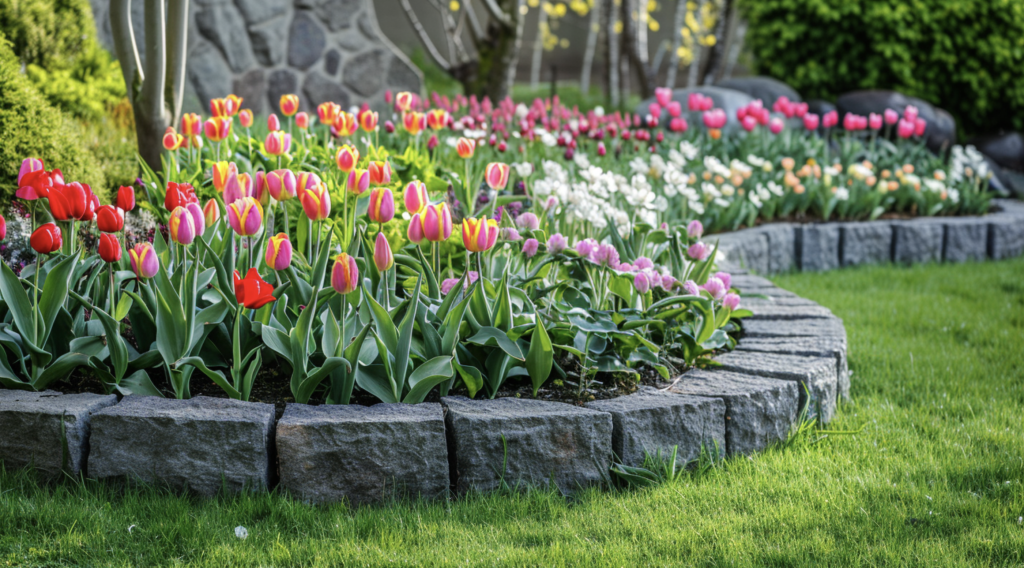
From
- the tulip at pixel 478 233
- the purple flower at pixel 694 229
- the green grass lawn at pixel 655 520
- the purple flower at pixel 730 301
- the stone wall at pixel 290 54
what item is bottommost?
the green grass lawn at pixel 655 520

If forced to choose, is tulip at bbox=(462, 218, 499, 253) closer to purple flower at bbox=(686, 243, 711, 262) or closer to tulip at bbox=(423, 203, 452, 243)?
tulip at bbox=(423, 203, 452, 243)

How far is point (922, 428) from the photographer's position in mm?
2668

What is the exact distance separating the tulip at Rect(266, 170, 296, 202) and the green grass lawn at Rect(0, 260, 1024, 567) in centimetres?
84

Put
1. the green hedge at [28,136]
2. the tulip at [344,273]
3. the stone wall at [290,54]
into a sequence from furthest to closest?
the stone wall at [290,54] < the green hedge at [28,136] < the tulip at [344,273]

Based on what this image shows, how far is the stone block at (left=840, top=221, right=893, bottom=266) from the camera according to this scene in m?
5.25

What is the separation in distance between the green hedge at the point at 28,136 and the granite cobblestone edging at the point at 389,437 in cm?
136

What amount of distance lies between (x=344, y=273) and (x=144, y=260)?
0.54 m

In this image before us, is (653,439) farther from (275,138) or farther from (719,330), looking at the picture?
(275,138)

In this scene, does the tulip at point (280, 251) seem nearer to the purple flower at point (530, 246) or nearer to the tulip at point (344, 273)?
the tulip at point (344, 273)

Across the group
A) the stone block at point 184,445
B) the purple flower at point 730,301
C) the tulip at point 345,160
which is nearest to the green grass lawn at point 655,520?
the stone block at point 184,445

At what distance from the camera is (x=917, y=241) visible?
5.38 meters

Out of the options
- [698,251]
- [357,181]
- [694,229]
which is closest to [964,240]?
[694,229]

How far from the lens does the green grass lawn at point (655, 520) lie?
6.07 feet

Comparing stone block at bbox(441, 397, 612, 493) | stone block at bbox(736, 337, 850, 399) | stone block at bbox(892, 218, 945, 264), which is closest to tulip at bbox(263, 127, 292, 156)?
stone block at bbox(441, 397, 612, 493)
